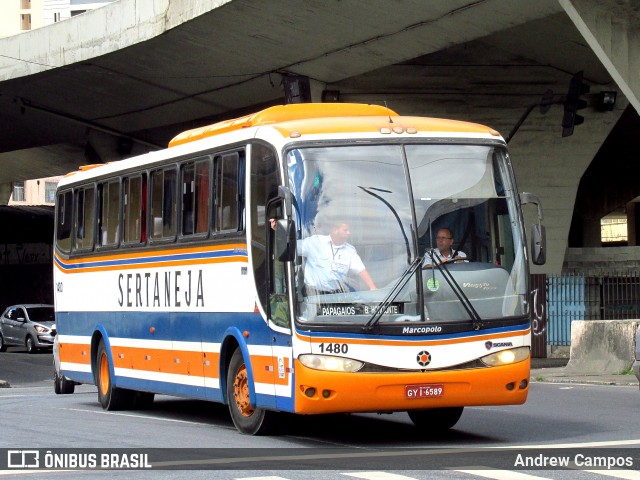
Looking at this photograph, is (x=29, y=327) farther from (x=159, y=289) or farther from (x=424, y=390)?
(x=424, y=390)

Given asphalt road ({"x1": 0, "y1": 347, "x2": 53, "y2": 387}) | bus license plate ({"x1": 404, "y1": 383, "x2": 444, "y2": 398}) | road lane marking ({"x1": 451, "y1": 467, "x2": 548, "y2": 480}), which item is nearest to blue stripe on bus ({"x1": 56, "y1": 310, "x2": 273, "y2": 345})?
bus license plate ({"x1": 404, "y1": 383, "x2": 444, "y2": 398})

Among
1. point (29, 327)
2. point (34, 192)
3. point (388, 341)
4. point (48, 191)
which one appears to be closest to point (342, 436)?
point (388, 341)

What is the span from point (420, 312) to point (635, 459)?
248cm

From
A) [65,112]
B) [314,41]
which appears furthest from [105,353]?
[65,112]

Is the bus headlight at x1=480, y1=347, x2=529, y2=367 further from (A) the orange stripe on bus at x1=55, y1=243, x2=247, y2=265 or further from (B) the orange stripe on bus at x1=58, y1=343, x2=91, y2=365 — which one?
(B) the orange stripe on bus at x1=58, y1=343, x2=91, y2=365

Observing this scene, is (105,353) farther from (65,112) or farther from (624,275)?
(65,112)

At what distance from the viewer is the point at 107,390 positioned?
1895 centimetres

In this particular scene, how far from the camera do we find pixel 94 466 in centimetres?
1155

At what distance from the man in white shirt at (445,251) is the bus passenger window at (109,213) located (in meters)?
6.26

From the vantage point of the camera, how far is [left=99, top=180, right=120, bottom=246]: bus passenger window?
18.3 meters

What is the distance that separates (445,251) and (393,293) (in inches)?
27.3

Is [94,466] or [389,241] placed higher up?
[389,241]

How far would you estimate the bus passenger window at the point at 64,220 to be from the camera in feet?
67.1

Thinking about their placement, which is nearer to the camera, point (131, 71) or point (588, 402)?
point (588, 402)
